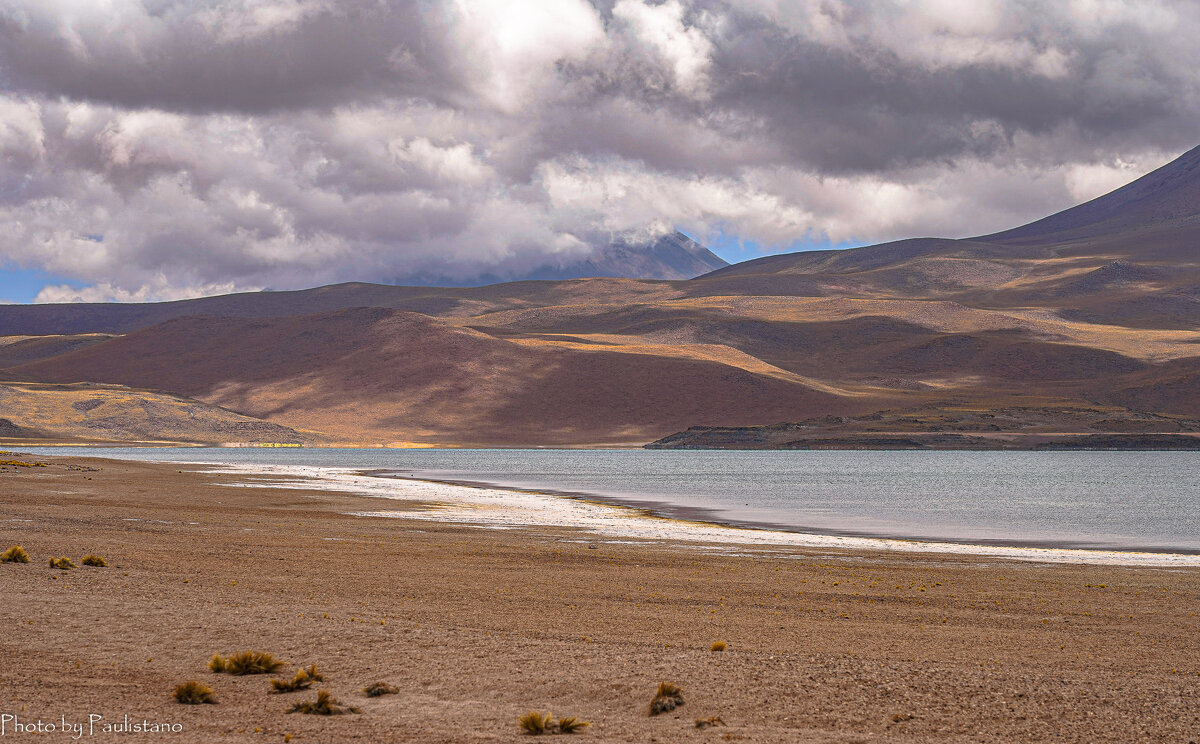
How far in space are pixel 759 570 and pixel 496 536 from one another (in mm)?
11429

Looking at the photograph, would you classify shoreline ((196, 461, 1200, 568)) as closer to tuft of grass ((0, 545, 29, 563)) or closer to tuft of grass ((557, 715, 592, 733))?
tuft of grass ((0, 545, 29, 563))

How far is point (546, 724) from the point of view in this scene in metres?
12.2

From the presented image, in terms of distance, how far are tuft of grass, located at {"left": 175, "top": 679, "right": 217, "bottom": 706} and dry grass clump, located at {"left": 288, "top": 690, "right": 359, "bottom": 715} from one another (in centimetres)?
114

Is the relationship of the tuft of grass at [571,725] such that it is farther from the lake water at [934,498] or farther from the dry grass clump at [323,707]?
the lake water at [934,498]

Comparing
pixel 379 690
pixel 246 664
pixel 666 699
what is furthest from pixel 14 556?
pixel 666 699

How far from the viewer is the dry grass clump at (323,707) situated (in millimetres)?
12758

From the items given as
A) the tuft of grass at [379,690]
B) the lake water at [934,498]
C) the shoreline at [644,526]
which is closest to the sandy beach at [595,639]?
the tuft of grass at [379,690]

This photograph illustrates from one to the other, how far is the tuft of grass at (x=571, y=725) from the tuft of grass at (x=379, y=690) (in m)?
2.58

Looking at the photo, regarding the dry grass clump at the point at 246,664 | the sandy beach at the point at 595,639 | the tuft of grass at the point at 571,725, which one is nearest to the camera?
the tuft of grass at the point at 571,725

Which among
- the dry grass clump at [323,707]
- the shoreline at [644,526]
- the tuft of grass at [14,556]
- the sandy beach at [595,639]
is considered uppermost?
the tuft of grass at [14,556]

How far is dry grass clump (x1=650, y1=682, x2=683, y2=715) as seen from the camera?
13.1m

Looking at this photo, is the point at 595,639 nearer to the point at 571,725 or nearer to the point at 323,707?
the point at 571,725

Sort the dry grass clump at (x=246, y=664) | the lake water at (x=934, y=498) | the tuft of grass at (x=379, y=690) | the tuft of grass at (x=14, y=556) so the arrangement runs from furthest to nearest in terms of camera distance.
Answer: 1. the lake water at (x=934, y=498)
2. the tuft of grass at (x=14, y=556)
3. the dry grass clump at (x=246, y=664)
4. the tuft of grass at (x=379, y=690)

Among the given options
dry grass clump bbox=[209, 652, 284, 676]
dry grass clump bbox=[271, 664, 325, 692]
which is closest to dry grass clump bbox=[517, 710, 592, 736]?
dry grass clump bbox=[271, 664, 325, 692]
